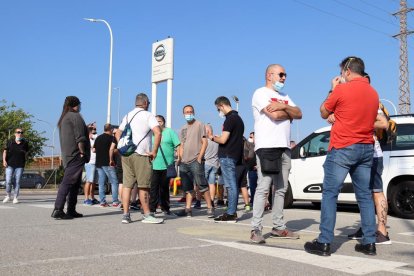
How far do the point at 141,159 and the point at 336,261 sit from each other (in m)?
3.57

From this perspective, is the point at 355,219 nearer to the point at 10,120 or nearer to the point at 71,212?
the point at 71,212

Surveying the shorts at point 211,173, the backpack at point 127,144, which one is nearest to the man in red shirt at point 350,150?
the backpack at point 127,144

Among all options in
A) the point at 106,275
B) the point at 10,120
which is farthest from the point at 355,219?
the point at 10,120

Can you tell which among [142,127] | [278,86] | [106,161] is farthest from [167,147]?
[278,86]

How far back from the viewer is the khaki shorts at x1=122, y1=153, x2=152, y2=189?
7008 mm

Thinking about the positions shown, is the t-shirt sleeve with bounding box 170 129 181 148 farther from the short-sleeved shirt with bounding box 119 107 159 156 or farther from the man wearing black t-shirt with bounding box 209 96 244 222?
the short-sleeved shirt with bounding box 119 107 159 156

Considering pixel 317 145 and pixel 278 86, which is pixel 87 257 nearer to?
pixel 278 86

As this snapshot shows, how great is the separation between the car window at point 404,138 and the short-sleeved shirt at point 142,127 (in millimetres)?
4706

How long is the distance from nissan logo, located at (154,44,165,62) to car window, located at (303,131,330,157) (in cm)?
1267

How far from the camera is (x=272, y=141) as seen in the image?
537cm

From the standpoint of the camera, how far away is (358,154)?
15.3 ft

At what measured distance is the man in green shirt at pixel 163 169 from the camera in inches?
329

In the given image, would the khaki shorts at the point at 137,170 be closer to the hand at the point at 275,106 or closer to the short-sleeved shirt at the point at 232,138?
the short-sleeved shirt at the point at 232,138

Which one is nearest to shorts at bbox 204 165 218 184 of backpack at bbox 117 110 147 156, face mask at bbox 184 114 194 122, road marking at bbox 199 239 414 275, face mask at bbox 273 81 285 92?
face mask at bbox 184 114 194 122
